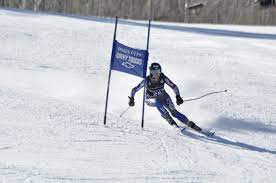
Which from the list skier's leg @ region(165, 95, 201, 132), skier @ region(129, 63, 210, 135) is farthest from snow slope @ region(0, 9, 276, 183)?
skier @ region(129, 63, 210, 135)

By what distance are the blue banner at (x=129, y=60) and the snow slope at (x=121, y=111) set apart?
95cm

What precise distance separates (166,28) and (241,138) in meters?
18.4

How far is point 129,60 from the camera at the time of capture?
1017 centimetres

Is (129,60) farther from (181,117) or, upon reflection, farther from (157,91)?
(181,117)

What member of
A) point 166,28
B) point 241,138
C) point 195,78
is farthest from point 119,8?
point 241,138

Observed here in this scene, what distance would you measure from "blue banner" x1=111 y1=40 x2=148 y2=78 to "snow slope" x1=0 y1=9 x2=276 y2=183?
0.95 m

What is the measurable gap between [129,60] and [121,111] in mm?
1828

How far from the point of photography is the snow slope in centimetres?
747

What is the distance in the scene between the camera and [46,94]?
13.0 metres


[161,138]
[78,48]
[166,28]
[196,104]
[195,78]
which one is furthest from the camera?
[166,28]

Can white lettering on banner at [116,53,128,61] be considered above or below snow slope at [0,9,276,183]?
above

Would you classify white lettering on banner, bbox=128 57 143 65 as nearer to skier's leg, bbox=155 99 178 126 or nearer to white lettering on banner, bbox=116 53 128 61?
white lettering on banner, bbox=116 53 128 61

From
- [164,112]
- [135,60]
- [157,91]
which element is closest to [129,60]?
[135,60]

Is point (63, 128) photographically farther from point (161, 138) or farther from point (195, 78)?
point (195, 78)
